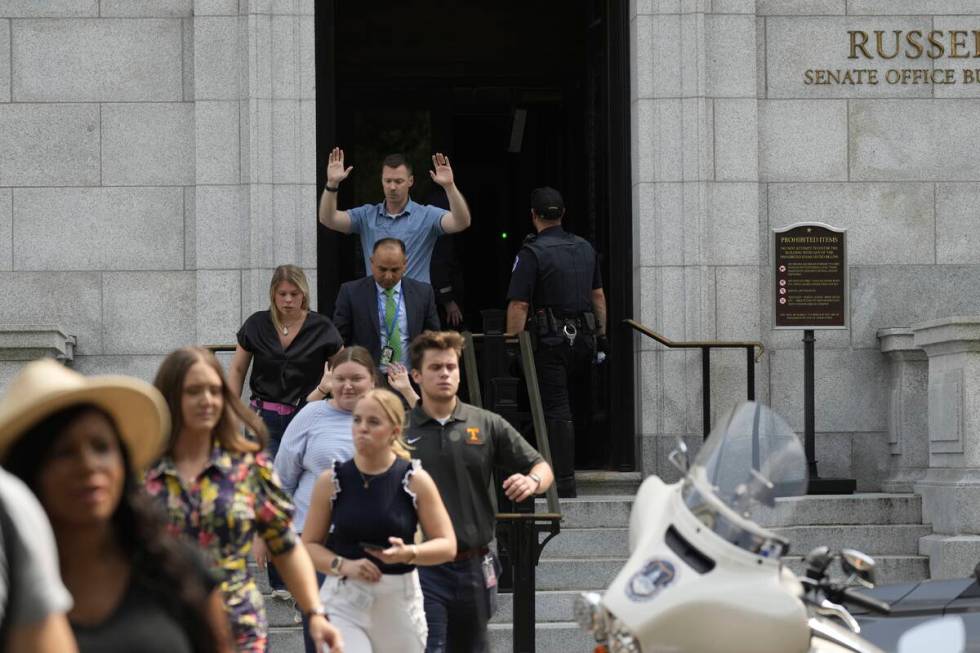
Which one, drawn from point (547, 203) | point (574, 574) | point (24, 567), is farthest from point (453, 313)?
point (24, 567)

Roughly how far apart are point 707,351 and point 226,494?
25.7 feet

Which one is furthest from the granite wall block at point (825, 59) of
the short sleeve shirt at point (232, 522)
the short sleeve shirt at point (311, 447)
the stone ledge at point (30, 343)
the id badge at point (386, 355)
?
the short sleeve shirt at point (232, 522)

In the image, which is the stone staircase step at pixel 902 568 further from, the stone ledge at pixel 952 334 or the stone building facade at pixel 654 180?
the stone building facade at pixel 654 180

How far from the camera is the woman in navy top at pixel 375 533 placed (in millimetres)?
6816

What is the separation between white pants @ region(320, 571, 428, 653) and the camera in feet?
22.4

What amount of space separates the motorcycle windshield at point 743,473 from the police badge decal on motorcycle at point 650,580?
179 millimetres

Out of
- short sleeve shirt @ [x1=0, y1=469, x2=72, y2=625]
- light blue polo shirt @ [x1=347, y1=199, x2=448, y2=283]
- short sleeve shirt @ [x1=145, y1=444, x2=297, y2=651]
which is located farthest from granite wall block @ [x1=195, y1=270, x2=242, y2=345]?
short sleeve shirt @ [x1=0, y1=469, x2=72, y2=625]

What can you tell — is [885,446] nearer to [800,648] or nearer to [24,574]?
[800,648]

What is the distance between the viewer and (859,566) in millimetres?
5152

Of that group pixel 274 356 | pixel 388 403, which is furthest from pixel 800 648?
pixel 274 356

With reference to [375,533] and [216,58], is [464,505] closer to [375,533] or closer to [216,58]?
[375,533]

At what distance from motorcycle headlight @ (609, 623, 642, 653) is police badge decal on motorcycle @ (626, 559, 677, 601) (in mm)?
87

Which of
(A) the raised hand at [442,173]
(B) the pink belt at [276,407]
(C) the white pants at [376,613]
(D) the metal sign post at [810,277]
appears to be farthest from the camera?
(D) the metal sign post at [810,277]

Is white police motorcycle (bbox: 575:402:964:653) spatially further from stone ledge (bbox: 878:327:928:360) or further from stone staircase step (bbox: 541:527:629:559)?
stone ledge (bbox: 878:327:928:360)
